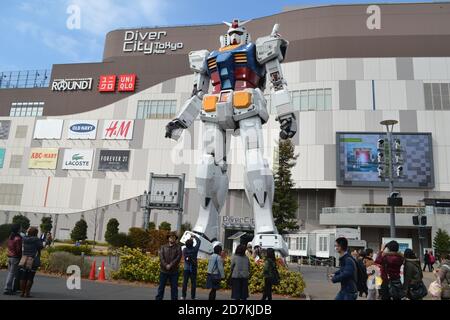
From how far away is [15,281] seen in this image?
7.70 metres

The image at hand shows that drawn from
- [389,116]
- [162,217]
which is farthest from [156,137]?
[389,116]

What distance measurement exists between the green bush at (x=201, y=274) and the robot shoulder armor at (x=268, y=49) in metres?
5.79

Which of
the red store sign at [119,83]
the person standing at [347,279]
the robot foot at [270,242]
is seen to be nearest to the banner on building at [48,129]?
the red store sign at [119,83]

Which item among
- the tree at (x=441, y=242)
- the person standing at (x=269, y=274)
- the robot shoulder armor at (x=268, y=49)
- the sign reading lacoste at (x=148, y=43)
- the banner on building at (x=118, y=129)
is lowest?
the person standing at (x=269, y=274)

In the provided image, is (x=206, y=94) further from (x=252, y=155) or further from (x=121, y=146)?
(x=121, y=146)

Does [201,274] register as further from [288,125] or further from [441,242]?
[441,242]

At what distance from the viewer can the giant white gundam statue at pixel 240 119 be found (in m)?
10.1

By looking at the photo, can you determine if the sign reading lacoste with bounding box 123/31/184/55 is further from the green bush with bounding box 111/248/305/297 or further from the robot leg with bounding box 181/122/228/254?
the green bush with bounding box 111/248/305/297

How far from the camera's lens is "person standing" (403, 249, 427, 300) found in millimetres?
6602

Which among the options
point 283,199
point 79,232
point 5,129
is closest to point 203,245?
point 283,199

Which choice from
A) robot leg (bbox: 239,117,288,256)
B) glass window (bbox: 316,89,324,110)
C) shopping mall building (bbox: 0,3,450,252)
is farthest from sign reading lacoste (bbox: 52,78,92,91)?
robot leg (bbox: 239,117,288,256)

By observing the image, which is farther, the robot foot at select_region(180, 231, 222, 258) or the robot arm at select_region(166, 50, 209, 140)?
the robot arm at select_region(166, 50, 209, 140)

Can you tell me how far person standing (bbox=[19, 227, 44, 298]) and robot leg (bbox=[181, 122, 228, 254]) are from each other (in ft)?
12.8

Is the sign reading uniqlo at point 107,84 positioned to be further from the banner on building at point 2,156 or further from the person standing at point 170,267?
the person standing at point 170,267
